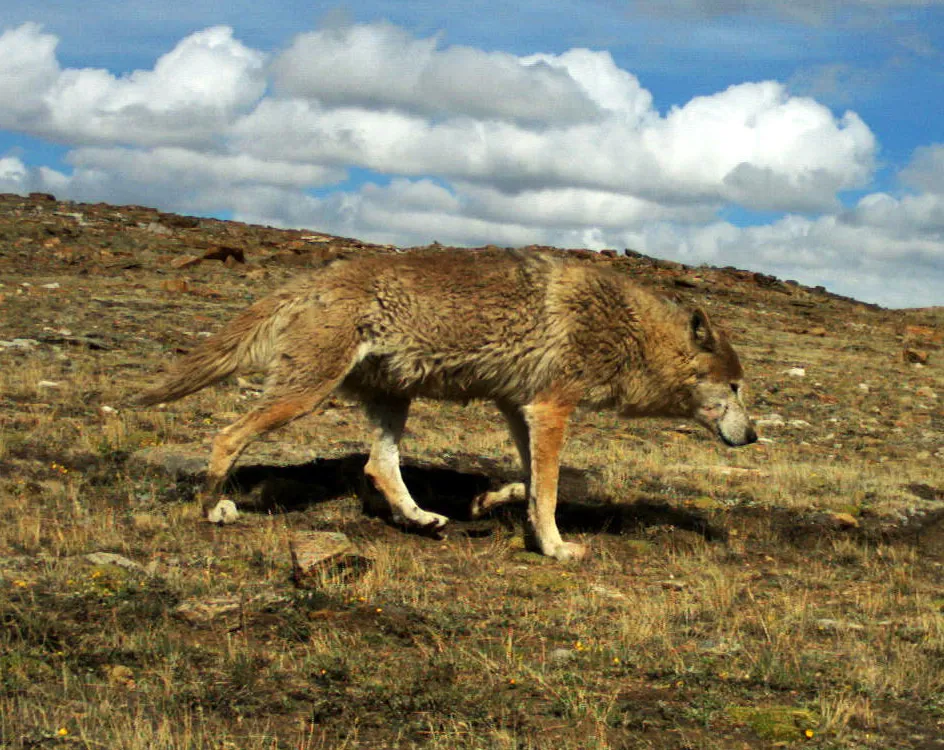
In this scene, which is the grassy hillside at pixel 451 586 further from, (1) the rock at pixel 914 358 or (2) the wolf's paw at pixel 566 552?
(1) the rock at pixel 914 358

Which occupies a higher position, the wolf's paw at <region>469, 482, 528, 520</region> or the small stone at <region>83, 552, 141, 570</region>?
the wolf's paw at <region>469, 482, 528, 520</region>

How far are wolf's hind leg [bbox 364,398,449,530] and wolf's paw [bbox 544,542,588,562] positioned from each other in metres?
1.08

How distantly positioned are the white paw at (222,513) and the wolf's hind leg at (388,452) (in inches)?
44.6

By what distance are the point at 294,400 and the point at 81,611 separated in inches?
95.3

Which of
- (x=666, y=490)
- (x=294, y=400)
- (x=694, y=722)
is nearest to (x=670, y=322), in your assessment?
(x=666, y=490)

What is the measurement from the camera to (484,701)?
4.39 meters

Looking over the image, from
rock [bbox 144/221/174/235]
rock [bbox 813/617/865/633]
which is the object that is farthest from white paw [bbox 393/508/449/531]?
rock [bbox 144/221/174/235]

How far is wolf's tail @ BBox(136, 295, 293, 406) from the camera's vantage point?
24.7 ft

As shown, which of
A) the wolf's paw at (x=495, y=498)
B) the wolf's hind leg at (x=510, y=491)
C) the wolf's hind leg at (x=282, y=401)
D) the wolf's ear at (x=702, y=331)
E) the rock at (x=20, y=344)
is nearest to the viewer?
the wolf's hind leg at (x=282, y=401)

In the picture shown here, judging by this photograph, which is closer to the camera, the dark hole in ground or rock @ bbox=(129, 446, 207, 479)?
the dark hole in ground

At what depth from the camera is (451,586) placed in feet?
21.0

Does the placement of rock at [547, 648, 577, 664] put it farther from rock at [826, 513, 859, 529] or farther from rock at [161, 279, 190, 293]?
rock at [161, 279, 190, 293]

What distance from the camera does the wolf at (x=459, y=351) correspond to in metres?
7.25

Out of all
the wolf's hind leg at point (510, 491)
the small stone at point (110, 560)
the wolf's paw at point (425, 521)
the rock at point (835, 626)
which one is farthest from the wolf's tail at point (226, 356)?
the rock at point (835, 626)
